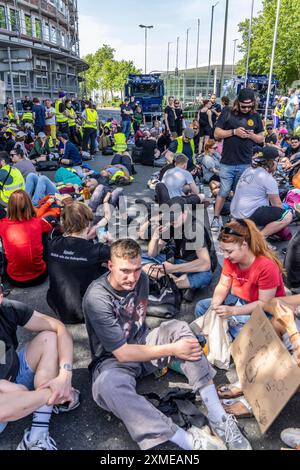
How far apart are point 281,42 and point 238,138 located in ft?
122

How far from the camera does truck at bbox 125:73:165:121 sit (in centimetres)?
2239

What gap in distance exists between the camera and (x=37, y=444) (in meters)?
2.18

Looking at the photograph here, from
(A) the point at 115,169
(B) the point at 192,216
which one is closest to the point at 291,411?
(B) the point at 192,216

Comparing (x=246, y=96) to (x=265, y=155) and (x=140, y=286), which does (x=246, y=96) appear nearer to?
(x=265, y=155)

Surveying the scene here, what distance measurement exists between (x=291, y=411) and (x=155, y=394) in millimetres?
953

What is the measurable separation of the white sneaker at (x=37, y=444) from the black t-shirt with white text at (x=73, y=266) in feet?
4.40

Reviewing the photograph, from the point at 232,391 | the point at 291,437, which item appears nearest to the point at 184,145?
the point at 232,391

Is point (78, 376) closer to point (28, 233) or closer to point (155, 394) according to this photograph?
point (155, 394)

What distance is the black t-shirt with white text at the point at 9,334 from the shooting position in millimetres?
2345

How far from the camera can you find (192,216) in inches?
153

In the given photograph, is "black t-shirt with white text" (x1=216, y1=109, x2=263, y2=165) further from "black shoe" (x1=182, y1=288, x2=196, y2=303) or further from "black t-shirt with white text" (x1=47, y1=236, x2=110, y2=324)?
Result: "black t-shirt with white text" (x1=47, y1=236, x2=110, y2=324)

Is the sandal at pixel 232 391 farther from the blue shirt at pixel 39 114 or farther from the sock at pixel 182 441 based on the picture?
the blue shirt at pixel 39 114

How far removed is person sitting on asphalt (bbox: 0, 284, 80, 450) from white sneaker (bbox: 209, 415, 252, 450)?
0.97 m

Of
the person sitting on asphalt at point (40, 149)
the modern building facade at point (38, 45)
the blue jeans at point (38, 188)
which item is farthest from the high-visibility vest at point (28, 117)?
the blue jeans at point (38, 188)
